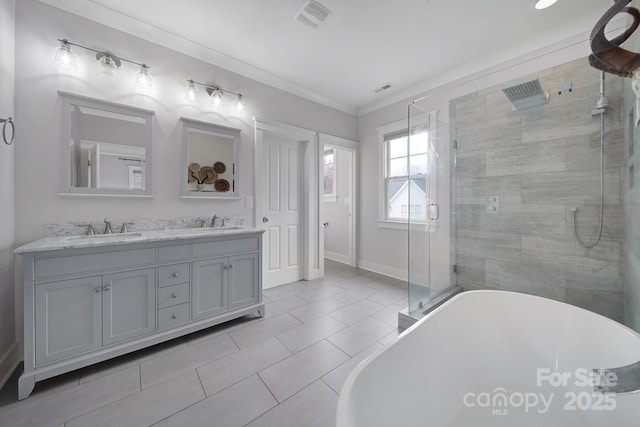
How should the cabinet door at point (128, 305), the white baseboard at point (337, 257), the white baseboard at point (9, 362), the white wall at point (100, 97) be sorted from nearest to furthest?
1. the white baseboard at point (9, 362)
2. the cabinet door at point (128, 305)
3. the white wall at point (100, 97)
4. the white baseboard at point (337, 257)

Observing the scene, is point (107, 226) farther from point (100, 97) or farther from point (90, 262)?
point (100, 97)

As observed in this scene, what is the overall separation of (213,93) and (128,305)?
2.16 metres

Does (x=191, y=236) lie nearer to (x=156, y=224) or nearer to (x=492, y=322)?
(x=156, y=224)

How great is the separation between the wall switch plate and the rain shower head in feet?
3.03

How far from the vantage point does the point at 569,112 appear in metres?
2.09

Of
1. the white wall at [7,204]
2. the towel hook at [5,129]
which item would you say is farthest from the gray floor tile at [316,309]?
the towel hook at [5,129]

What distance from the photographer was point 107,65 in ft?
6.54

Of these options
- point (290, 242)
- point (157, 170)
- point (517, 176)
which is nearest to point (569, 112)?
point (517, 176)

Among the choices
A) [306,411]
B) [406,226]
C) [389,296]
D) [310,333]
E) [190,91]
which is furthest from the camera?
[406,226]

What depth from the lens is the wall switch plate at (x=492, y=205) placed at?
252cm

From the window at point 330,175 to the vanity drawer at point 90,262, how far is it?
11.5 feet

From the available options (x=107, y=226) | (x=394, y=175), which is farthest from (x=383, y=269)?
(x=107, y=226)

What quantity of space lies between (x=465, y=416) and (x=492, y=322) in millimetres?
571

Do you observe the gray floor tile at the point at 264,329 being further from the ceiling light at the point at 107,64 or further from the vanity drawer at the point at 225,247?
the ceiling light at the point at 107,64
